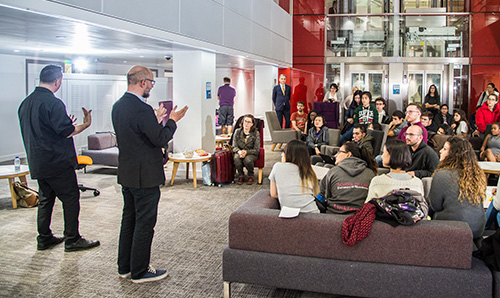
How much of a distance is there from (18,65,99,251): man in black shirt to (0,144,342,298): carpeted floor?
0.45 meters

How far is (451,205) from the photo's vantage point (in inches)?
142

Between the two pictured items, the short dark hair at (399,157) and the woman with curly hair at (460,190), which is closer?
the woman with curly hair at (460,190)

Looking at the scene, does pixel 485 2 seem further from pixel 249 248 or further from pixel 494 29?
pixel 249 248

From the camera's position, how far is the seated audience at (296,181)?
12.8 ft

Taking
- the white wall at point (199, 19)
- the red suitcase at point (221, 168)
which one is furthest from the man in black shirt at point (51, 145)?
the red suitcase at point (221, 168)

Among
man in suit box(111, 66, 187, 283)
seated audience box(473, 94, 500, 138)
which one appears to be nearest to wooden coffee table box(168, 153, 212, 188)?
man in suit box(111, 66, 187, 283)

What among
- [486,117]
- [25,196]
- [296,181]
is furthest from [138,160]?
[486,117]

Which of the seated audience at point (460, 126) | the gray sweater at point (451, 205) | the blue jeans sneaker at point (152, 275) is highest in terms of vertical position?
the seated audience at point (460, 126)

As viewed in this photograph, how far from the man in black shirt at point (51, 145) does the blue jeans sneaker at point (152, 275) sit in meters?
1.18

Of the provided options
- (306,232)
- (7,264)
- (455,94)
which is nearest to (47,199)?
(7,264)

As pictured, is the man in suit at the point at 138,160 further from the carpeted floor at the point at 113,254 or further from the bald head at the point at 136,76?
the carpeted floor at the point at 113,254

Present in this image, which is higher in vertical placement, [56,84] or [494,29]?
[494,29]

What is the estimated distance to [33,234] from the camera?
18.1ft

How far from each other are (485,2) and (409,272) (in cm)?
1458
